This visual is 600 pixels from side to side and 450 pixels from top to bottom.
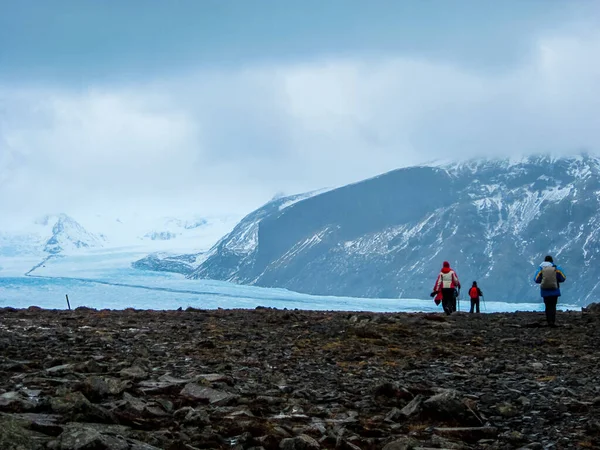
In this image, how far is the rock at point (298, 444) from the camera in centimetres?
624

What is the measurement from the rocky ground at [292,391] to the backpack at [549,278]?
14.2 feet

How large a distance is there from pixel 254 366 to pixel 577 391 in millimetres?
4460

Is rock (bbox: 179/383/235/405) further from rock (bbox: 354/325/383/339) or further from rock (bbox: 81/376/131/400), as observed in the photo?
rock (bbox: 354/325/383/339)

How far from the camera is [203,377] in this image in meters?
9.37

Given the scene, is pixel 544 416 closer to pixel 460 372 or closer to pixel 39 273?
pixel 460 372

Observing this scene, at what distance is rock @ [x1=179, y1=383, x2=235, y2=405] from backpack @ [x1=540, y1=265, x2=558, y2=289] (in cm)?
1389

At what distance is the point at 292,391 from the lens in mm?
8977

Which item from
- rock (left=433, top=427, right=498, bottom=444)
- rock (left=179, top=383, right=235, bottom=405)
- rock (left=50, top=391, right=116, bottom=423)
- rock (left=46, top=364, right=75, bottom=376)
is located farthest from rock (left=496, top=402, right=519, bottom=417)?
rock (left=46, top=364, right=75, bottom=376)

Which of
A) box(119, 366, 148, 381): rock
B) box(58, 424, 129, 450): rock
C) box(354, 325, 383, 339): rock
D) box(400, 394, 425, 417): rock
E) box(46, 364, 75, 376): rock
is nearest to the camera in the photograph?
box(58, 424, 129, 450): rock

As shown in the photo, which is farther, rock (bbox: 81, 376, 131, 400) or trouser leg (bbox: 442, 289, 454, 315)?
trouser leg (bbox: 442, 289, 454, 315)

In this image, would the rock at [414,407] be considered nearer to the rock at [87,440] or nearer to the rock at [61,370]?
the rock at [87,440]

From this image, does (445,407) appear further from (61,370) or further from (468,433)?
(61,370)

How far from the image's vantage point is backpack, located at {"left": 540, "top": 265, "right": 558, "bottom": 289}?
20141 mm

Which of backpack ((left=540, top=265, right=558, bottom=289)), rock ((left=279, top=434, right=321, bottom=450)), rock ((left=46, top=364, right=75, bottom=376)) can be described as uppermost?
backpack ((left=540, top=265, right=558, bottom=289))
